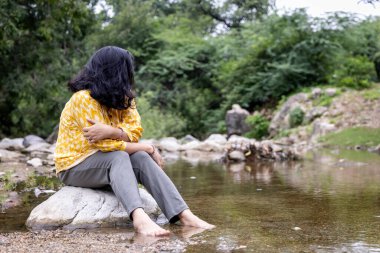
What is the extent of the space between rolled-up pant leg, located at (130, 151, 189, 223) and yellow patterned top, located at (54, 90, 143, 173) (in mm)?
163

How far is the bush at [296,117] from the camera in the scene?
659 inches

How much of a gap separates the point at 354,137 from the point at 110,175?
1094 centimetres

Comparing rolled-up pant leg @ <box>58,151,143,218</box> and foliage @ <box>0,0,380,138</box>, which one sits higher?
foliage @ <box>0,0,380,138</box>

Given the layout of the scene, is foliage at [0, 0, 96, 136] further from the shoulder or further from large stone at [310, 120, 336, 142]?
the shoulder

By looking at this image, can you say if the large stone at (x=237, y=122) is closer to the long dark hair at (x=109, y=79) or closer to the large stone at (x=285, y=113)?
the large stone at (x=285, y=113)

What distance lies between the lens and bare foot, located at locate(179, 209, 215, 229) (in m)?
3.47

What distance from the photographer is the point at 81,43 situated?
16609 mm

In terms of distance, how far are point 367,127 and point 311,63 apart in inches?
223

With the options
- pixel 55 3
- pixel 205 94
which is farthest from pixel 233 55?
pixel 55 3

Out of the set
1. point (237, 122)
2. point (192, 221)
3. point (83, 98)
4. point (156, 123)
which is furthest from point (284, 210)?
point (237, 122)

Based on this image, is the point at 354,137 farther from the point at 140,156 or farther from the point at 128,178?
the point at 128,178

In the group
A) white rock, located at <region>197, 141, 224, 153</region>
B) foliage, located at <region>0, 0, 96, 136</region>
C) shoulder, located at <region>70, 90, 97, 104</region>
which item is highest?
foliage, located at <region>0, 0, 96, 136</region>

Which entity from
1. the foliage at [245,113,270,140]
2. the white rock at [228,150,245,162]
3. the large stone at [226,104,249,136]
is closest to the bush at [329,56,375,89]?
the foliage at [245,113,270,140]

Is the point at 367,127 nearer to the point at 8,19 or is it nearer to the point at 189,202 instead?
the point at 8,19
